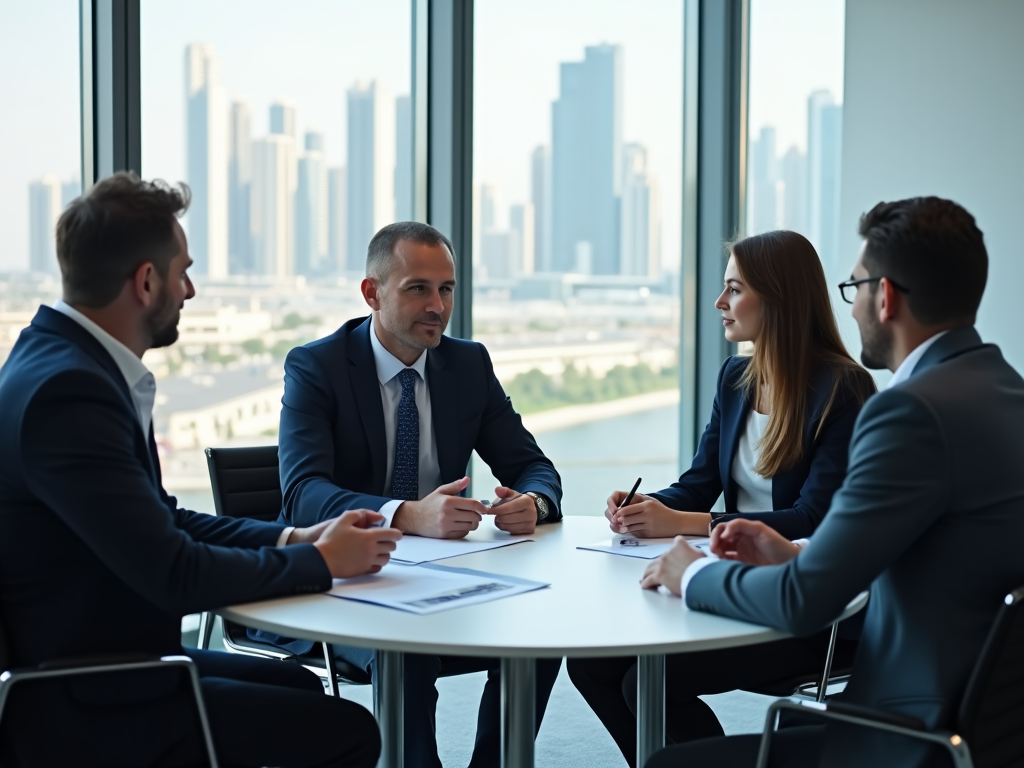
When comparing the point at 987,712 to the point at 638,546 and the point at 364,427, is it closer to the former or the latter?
the point at 638,546

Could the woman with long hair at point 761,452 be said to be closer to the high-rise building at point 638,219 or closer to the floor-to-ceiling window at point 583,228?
the floor-to-ceiling window at point 583,228

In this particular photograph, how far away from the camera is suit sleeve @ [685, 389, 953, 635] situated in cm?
168

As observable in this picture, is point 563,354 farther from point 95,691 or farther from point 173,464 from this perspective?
point 95,691

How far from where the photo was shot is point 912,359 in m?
1.90

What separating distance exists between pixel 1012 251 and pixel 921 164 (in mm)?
574

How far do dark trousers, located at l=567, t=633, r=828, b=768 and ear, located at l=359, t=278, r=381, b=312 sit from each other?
122cm

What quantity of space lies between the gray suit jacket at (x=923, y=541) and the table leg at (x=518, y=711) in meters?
0.53

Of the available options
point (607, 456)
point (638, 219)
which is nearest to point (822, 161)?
point (638, 219)

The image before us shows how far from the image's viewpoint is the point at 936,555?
1.74 meters

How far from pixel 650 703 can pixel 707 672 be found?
0.25 meters

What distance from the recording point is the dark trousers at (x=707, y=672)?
2.60 meters

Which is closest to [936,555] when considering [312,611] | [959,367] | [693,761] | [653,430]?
[959,367]

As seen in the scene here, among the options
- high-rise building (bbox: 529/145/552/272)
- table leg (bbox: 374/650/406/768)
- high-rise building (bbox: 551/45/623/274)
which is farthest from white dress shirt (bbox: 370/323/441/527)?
high-rise building (bbox: 551/45/623/274)

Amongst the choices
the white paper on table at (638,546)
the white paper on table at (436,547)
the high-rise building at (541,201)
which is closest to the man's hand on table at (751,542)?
the white paper on table at (638,546)
